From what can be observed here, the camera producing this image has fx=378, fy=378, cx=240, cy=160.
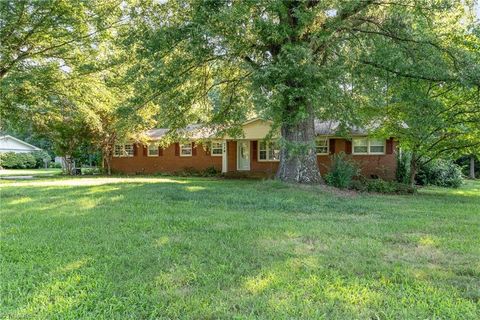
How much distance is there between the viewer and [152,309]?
3219mm

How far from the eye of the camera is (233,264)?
14.2ft

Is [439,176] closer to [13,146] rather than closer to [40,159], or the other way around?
[40,159]

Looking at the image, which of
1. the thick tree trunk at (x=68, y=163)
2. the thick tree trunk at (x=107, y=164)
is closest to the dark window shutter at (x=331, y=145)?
the thick tree trunk at (x=107, y=164)

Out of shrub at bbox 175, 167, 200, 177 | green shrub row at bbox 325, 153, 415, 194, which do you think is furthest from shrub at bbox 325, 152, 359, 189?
shrub at bbox 175, 167, 200, 177

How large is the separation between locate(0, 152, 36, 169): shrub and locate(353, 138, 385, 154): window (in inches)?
1336

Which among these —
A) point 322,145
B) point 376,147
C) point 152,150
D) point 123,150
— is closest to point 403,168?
point 376,147

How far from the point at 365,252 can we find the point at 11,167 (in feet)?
140

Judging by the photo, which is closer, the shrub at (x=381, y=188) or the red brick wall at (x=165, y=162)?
the shrub at (x=381, y=188)

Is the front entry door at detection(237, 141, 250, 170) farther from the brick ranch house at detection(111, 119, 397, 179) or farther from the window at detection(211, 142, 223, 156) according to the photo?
the window at detection(211, 142, 223, 156)

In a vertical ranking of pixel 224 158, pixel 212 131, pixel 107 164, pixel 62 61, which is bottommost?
pixel 107 164

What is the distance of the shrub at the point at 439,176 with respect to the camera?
Answer: 19.7m

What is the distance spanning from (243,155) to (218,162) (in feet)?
5.31

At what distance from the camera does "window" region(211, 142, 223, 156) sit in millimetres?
23219

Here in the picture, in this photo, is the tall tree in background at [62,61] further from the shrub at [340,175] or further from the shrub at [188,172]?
the shrub at [340,175]
